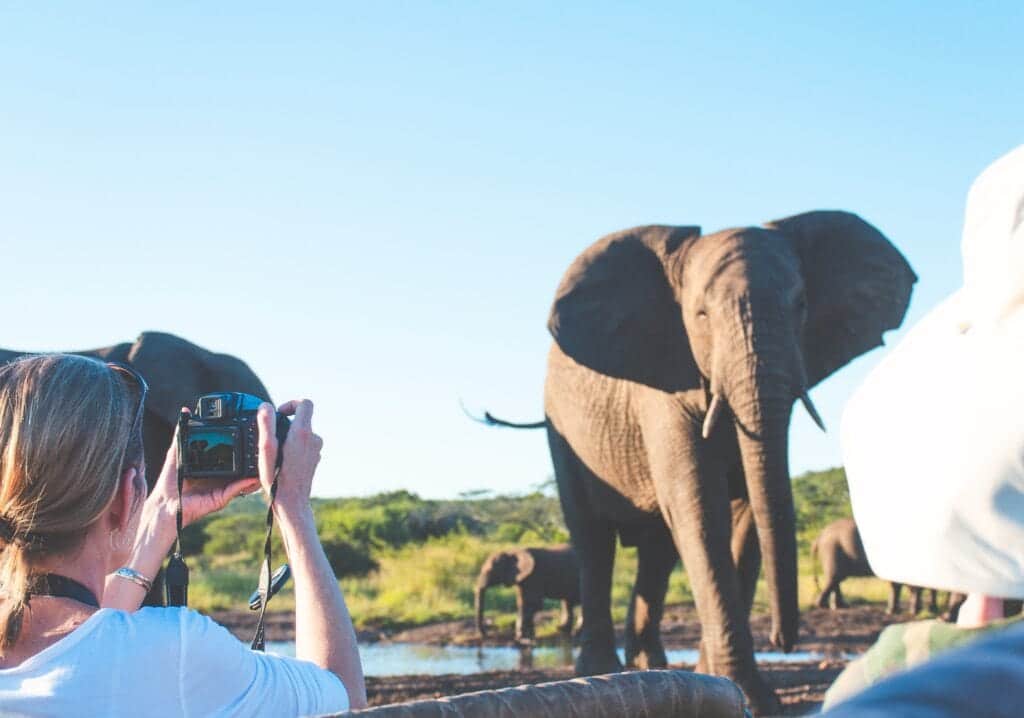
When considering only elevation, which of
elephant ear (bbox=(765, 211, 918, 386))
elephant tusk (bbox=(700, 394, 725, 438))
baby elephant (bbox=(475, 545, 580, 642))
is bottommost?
baby elephant (bbox=(475, 545, 580, 642))

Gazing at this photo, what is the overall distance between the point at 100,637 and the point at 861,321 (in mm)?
8852

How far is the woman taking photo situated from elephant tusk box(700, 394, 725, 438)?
656 centimetres

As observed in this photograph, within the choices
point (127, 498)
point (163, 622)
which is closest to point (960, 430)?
point (163, 622)

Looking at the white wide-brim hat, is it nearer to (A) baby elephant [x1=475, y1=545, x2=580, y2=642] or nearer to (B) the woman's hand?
(B) the woman's hand

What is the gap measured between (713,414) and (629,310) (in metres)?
1.50

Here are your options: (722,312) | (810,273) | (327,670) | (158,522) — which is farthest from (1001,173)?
(810,273)

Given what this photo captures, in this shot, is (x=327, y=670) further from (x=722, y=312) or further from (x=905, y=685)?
(x=722, y=312)

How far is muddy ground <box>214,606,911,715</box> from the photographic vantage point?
9.30 metres

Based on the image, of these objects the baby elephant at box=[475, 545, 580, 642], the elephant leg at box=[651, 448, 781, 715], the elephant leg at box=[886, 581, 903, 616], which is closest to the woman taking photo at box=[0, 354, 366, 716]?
the elephant leg at box=[651, 448, 781, 715]

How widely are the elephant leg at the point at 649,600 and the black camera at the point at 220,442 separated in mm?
9122

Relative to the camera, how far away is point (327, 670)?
2.07 metres

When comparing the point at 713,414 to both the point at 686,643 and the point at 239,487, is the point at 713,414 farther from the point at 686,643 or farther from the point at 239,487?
the point at 686,643

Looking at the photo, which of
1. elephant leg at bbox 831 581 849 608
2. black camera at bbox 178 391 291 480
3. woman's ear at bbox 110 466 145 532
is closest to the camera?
woman's ear at bbox 110 466 145 532

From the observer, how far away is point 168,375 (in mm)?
8992
